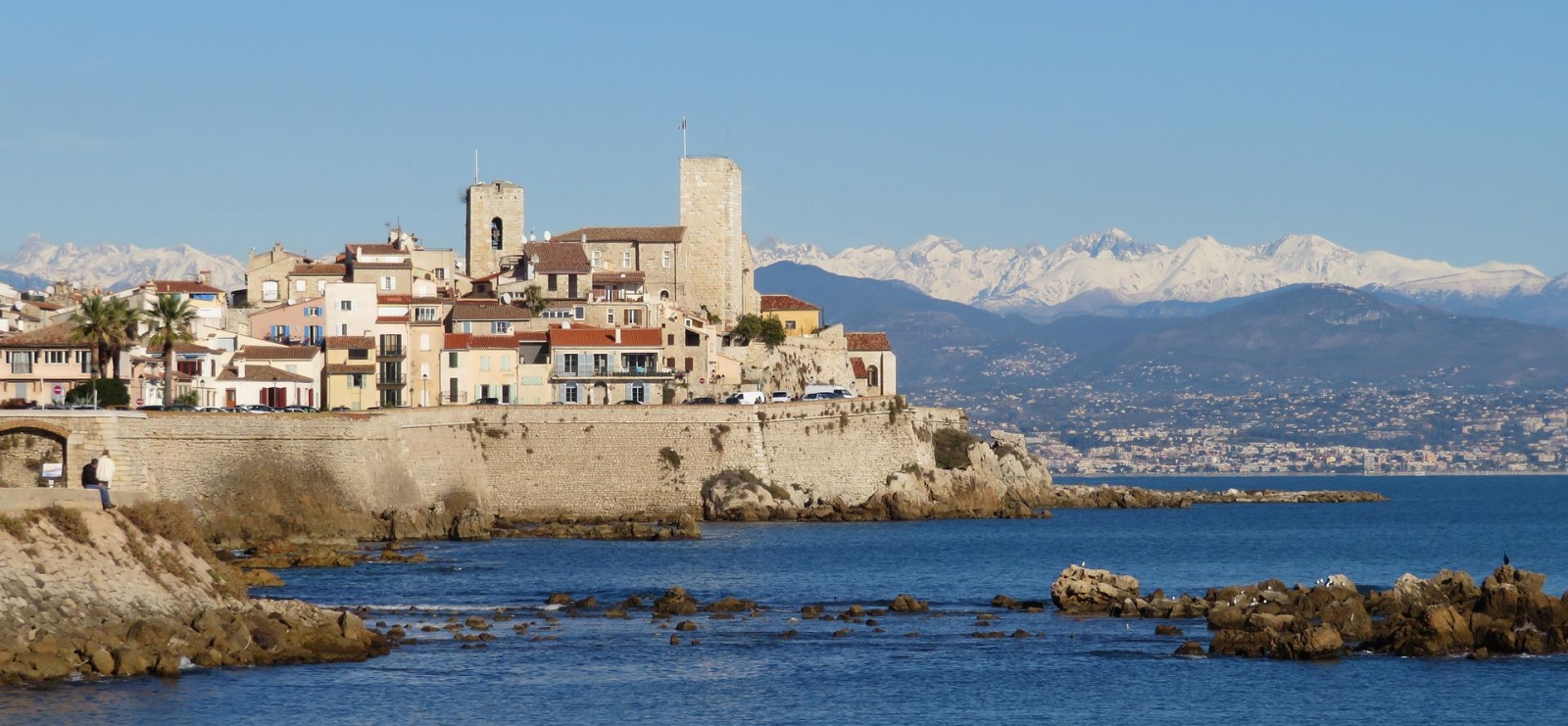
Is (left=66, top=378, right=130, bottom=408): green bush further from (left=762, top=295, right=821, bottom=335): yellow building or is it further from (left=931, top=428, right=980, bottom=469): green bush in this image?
(left=762, top=295, right=821, bottom=335): yellow building

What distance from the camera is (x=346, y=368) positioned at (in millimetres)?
90812

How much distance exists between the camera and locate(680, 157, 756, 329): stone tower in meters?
117

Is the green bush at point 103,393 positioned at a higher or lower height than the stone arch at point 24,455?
higher

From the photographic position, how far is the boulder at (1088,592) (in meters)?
58.8

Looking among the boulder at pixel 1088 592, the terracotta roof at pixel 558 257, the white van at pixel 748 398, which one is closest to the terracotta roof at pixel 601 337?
the white van at pixel 748 398

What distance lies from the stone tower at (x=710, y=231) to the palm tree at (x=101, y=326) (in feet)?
129

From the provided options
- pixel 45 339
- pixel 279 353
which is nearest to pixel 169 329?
pixel 45 339

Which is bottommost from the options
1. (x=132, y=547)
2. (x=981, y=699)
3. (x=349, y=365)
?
(x=981, y=699)

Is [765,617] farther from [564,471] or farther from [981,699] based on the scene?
[564,471]

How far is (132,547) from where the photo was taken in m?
47.9

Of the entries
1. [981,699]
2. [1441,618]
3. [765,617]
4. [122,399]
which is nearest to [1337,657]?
[1441,618]

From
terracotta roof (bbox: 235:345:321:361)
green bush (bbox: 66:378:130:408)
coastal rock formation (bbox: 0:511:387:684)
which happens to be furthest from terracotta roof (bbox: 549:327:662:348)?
coastal rock formation (bbox: 0:511:387:684)

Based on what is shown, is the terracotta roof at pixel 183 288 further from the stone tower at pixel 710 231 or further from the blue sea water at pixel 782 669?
the blue sea water at pixel 782 669

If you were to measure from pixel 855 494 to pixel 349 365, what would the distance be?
72.6 ft
